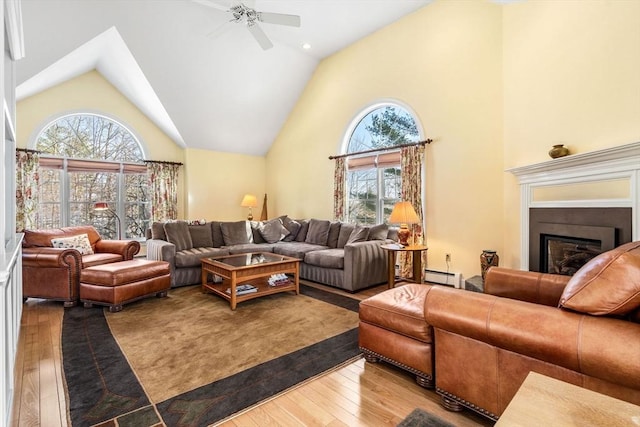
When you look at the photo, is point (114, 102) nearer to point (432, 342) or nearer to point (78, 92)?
point (78, 92)

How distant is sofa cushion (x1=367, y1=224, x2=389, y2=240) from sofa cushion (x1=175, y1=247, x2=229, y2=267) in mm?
2262

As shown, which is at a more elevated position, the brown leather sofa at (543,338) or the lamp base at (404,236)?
the lamp base at (404,236)

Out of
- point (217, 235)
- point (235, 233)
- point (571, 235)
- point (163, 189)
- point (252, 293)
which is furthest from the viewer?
point (163, 189)

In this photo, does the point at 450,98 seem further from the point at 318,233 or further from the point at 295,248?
the point at 295,248

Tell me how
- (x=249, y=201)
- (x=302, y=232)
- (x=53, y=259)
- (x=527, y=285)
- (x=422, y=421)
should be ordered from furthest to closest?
(x=249, y=201), (x=302, y=232), (x=53, y=259), (x=527, y=285), (x=422, y=421)

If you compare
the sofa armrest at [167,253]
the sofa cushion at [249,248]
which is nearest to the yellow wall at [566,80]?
the sofa cushion at [249,248]

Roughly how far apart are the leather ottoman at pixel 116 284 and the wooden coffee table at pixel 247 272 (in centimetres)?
68

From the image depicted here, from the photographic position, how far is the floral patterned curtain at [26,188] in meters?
4.89

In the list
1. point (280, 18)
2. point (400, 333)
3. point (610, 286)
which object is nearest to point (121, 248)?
point (280, 18)

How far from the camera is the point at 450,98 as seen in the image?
4258 millimetres

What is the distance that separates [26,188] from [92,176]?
3.44 feet

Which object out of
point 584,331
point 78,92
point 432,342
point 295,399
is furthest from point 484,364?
point 78,92

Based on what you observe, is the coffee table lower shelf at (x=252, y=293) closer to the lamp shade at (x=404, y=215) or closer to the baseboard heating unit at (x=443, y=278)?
the lamp shade at (x=404, y=215)

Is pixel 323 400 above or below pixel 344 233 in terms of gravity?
below
